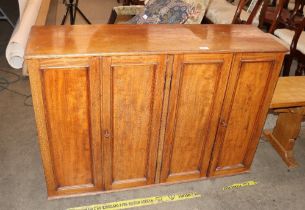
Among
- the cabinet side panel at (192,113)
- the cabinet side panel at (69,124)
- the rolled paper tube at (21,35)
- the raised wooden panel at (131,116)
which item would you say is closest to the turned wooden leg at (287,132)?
the cabinet side panel at (192,113)

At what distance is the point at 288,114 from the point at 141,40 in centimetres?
125

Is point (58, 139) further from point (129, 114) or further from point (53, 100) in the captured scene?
point (129, 114)

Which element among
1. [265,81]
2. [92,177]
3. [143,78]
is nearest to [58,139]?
[92,177]

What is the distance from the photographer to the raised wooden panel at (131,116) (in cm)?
141

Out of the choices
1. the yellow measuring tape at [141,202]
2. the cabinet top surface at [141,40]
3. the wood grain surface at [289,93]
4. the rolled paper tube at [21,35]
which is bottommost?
the yellow measuring tape at [141,202]

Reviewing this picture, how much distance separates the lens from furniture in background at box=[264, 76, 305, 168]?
1.95 meters

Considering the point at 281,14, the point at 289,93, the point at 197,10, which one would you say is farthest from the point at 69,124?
the point at 281,14

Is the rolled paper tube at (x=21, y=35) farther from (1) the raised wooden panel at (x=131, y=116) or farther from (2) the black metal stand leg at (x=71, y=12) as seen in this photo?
(2) the black metal stand leg at (x=71, y=12)

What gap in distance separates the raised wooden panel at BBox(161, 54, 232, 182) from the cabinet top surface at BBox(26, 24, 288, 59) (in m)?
0.08

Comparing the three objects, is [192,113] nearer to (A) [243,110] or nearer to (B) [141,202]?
(A) [243,110]

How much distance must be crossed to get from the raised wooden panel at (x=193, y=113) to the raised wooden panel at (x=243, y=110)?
6 centimetres

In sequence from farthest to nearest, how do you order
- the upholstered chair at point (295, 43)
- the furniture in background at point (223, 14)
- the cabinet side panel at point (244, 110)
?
1. the furniture in background at point (223, 14)
2. the upholstered chair at point (295, 43)
3. the cabinet side panel at point (244, 110)

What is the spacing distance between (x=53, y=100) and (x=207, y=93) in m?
0.76

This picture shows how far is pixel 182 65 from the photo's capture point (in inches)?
57.2
